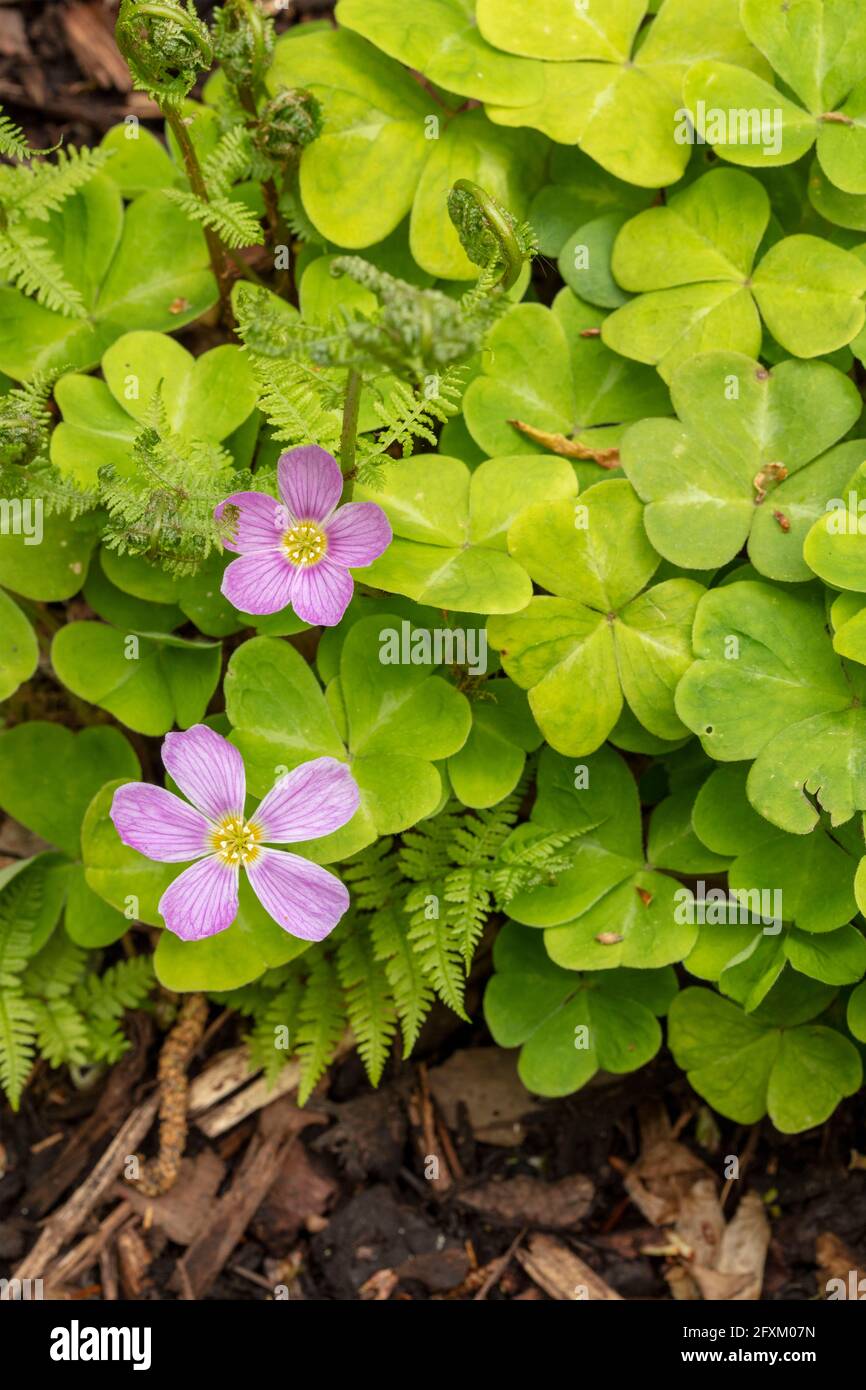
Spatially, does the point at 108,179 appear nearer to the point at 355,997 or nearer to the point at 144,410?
the point at 144,410

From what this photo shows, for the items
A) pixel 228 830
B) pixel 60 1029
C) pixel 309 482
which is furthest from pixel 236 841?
pixel 60 1029

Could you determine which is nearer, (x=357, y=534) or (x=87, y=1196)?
(x=357, y=534)

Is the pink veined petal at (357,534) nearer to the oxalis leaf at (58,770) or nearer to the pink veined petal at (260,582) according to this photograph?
the pink veined petal at (260,582)

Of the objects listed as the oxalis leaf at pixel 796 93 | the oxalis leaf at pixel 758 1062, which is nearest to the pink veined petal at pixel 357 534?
the oxalis leaf at pixel 796 93

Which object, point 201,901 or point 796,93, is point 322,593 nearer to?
point 201,901

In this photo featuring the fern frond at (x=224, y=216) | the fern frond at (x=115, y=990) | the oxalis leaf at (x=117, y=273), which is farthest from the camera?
the fern frond at (x=115, y=990)
